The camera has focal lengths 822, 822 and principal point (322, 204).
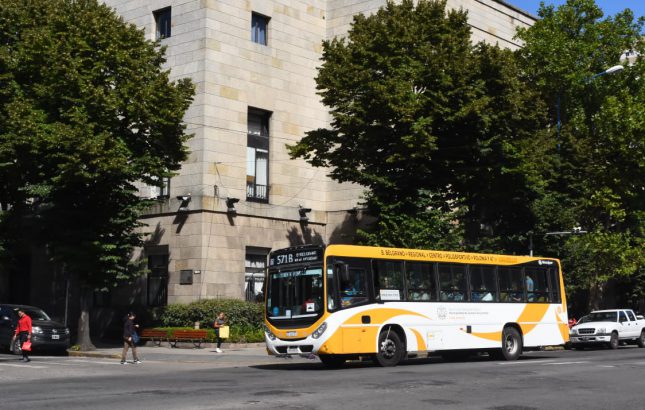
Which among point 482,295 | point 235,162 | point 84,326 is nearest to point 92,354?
point 84,326

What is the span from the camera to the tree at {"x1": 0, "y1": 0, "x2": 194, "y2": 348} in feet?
97.6

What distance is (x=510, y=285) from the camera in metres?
25.8

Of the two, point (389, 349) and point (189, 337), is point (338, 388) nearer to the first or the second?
point (389, 349)

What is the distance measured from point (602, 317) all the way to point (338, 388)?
26525mm

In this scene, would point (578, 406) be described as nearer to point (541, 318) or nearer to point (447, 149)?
point (541, 318)

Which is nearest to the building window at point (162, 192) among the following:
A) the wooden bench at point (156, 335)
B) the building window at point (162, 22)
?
the wooden bench at point (156, 335)

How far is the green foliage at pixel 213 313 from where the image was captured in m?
35.1

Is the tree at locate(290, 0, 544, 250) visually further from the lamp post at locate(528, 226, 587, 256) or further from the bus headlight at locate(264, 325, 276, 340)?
the bus headlight at locate(264, 325, 276, 340)

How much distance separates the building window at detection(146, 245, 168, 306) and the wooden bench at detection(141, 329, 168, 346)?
297 cm

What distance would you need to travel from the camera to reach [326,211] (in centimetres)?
4334

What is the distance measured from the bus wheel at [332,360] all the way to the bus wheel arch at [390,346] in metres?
0.98

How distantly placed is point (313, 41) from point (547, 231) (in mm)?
15642

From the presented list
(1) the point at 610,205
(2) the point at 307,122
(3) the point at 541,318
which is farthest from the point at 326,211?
(3) the point at 541,318

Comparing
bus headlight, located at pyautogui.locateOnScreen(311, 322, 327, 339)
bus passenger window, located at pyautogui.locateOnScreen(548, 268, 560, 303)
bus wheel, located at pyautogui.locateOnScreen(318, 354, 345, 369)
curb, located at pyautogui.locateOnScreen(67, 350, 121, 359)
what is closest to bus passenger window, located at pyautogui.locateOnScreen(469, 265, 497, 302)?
bus passenger window, located at pyautogui.locateOnScreen(548, 268, 560, 303)
